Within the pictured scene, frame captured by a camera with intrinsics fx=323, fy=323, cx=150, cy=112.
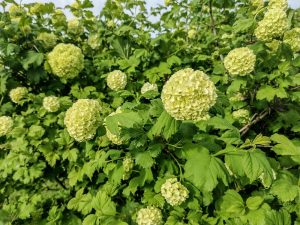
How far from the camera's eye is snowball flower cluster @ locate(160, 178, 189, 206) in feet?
7.64

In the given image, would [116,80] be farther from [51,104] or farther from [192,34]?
[192,34]

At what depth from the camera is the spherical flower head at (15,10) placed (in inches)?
171

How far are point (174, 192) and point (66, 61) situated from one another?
7.17 feet

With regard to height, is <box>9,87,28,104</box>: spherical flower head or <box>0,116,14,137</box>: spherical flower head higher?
<box>9,87,28,104</box>: spherical flower head

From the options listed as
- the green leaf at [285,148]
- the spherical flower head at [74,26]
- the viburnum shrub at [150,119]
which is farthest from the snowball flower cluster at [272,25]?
the spherical flower head at [74,26]

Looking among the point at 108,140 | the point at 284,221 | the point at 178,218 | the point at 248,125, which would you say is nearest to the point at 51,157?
the point at 108,140

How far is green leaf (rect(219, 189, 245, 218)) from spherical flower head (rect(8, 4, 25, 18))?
3.56 meters

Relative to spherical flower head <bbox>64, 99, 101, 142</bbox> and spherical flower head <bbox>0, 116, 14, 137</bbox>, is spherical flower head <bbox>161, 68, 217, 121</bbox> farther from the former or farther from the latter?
spherical flower head <bbox>0, 116, 14, 137</bbox>

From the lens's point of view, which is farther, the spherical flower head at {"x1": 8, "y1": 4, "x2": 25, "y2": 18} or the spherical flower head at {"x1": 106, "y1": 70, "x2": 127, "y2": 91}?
the spherical flower head at {"x1": 8, "y1": 4, "x2": 25, "y2": 18}

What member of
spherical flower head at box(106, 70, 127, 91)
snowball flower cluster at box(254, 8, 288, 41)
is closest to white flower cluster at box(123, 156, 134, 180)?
spherical flower head at box(106, 70, 127, 91)

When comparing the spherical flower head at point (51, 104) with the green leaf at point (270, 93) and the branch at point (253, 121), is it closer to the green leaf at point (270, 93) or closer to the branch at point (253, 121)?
the branch at point (253, 121)

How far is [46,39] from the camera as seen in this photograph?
4.16 m

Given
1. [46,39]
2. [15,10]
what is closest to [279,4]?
[46,39]

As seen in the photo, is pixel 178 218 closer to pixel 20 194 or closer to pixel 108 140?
pixel 108 140
